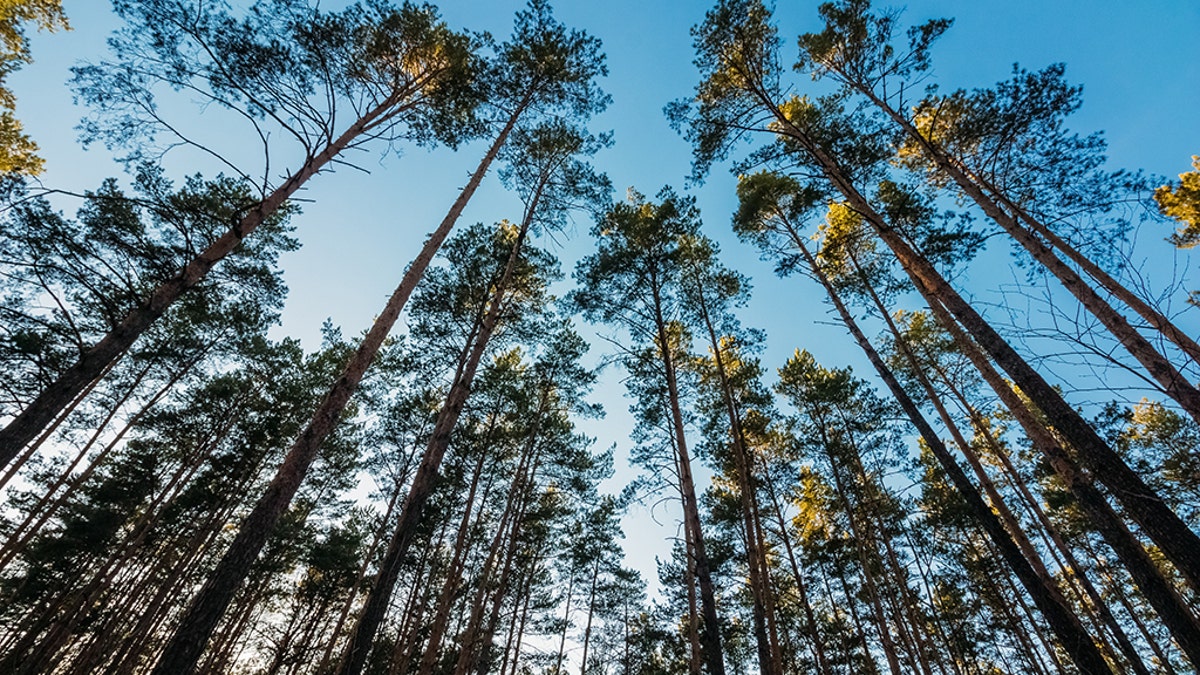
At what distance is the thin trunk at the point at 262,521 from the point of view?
3033 mm

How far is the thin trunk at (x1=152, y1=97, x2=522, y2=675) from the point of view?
3.03 meters

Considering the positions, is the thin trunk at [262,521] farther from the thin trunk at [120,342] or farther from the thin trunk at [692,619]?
the thin trunk at [692,619]

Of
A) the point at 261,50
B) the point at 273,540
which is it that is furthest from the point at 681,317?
the point at 273,540

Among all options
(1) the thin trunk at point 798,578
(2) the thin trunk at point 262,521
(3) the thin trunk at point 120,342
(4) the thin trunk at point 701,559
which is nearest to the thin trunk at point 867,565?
(1) the thin trunk at point 798,578

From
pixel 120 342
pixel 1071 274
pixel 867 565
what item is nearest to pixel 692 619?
pixel 867 565

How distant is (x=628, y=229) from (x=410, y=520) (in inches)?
332

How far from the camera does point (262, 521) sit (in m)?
3.61

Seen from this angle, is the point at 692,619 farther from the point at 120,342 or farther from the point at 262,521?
the point at 120,342

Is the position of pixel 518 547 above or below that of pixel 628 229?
below

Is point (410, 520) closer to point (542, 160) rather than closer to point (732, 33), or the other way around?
point (542, 160)

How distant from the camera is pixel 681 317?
38.3 ft

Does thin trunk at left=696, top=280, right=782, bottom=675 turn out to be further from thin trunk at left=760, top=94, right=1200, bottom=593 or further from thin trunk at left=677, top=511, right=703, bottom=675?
thin trunk at left=760, top=94, right=1200, bottom=593

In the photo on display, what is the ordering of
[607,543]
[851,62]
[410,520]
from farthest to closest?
1. [607,543]
2. [851,62]
3. [410,520]

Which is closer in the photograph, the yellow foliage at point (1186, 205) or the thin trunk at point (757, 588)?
the thin trunk at point (757, 588)
